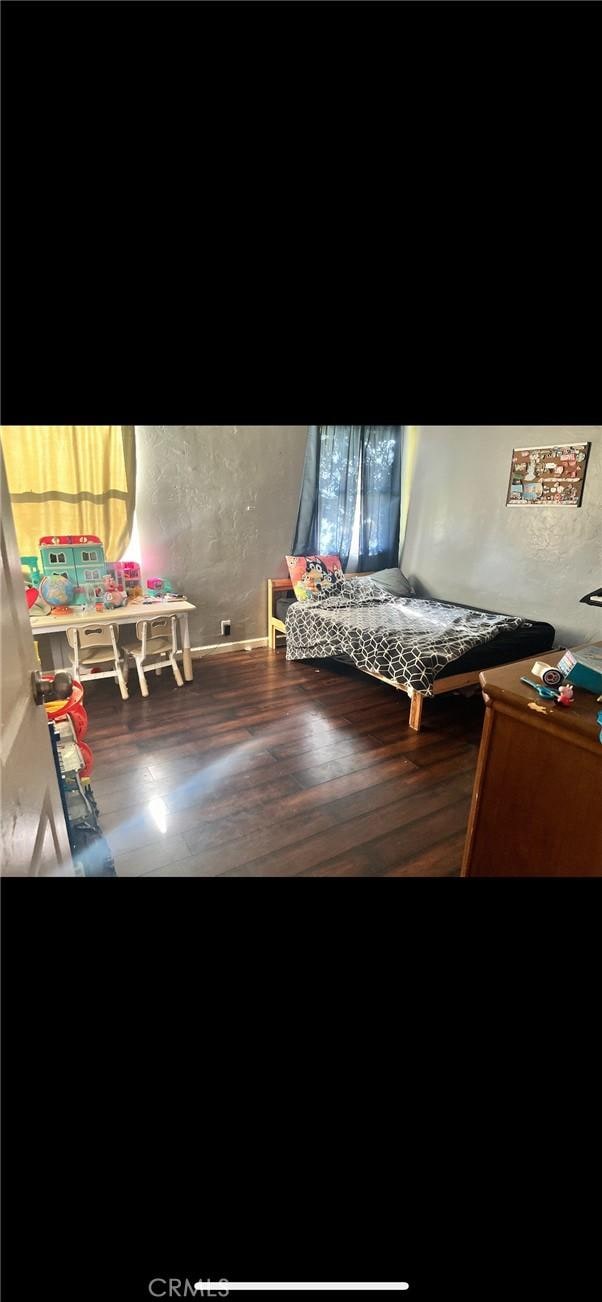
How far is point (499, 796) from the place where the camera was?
1335 mm

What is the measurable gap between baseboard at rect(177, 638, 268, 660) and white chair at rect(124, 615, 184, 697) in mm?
432

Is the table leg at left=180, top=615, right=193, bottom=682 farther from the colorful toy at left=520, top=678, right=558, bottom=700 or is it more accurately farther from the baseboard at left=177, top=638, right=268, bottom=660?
the colorful toy at left=520, top=678, right=558, bottom=700

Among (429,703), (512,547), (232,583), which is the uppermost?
(512,547)

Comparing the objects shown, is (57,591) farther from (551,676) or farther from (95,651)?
(551,676)

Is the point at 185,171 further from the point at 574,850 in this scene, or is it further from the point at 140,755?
the point at 140,755

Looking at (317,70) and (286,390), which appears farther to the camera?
(286,390)

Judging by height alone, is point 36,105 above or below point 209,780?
above

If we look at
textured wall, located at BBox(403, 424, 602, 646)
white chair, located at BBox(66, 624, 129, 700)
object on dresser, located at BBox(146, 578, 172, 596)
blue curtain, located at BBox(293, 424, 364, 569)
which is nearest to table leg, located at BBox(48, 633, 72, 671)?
white chair, located at BBox(66, 624, 129, 700)

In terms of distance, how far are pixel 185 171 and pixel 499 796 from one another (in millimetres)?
1366

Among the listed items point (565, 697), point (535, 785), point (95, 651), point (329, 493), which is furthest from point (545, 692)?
point (329, 493)

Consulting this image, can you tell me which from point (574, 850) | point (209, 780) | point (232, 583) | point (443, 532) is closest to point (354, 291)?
point (574, 850)

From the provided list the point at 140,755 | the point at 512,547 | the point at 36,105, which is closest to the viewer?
the point at 36,105

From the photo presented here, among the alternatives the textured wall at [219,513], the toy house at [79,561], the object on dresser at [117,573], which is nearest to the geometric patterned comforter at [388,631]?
the textured wall at [219,513]
